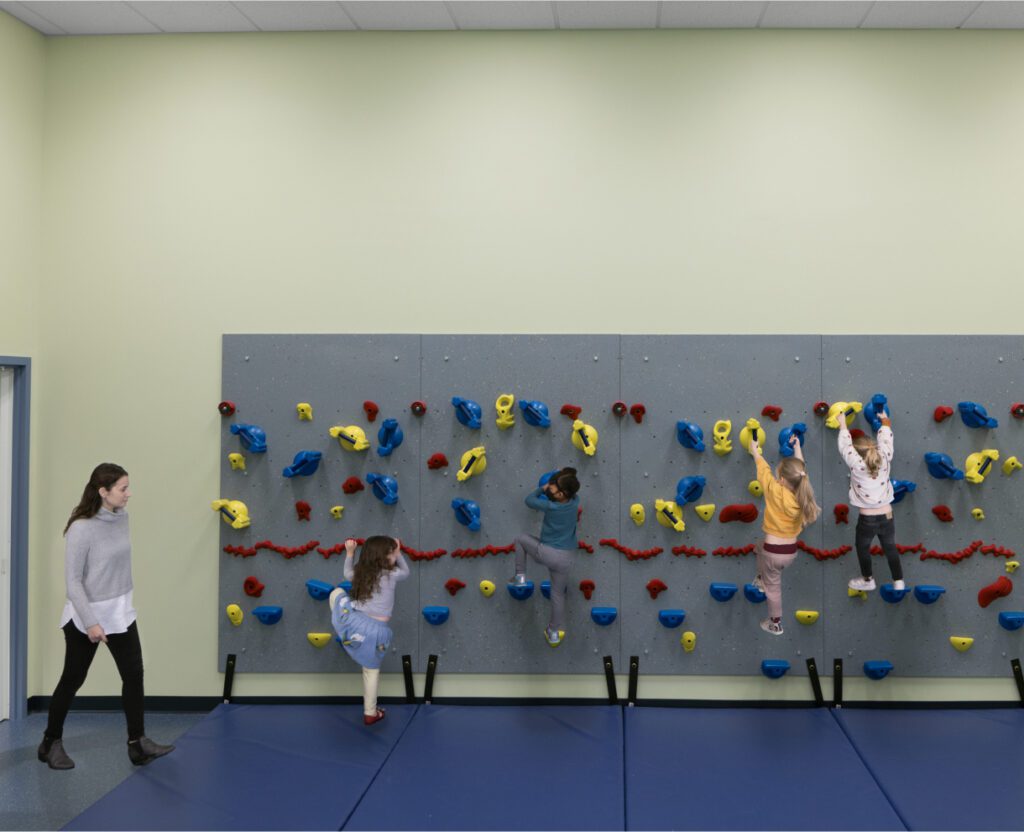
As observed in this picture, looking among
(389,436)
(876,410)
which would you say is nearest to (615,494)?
(389,436)

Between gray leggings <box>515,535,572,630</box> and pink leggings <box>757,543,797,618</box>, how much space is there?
46.0 inches

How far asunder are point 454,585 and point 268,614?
1181mm

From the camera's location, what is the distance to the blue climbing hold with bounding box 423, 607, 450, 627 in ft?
18.1

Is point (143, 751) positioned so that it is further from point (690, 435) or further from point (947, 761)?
point (947, 761)

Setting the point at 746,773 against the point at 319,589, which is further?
the point at 319,589

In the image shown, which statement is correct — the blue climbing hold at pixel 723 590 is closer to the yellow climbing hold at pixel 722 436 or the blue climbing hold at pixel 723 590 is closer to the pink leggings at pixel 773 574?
the pink leggings at pixel 773 574

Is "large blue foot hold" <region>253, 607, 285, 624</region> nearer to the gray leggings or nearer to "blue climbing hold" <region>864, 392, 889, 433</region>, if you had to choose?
the gray leggings

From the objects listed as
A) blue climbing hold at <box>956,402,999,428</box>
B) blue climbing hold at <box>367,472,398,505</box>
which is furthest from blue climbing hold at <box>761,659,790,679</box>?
blue climbing hold at <box>367,472,398,505</box>

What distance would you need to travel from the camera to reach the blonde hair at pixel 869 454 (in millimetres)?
5180

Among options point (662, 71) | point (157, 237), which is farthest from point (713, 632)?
point (157, 237)

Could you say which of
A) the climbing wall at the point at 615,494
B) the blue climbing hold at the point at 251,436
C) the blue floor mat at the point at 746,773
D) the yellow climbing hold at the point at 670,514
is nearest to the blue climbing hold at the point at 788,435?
the climbing wall at the point at 615,494

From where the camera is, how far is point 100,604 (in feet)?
15.0

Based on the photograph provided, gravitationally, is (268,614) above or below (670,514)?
below

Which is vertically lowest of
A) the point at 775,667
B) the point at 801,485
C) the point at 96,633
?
the point at 775,667
